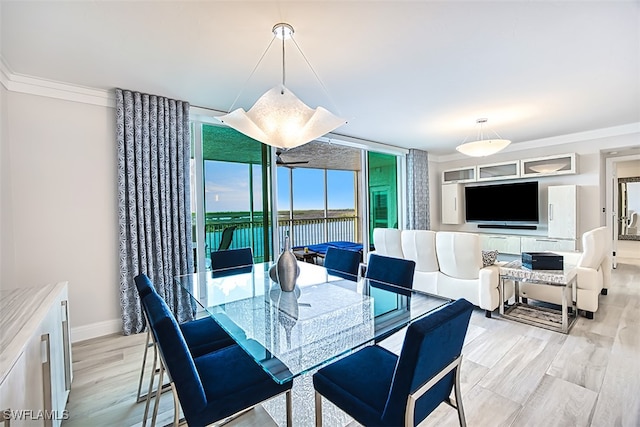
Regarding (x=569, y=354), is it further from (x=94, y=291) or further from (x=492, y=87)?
(x=94, y=291)

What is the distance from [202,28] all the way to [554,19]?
7.56ft

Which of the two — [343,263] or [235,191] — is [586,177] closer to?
[343,263]

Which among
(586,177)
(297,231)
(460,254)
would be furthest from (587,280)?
(297,231)

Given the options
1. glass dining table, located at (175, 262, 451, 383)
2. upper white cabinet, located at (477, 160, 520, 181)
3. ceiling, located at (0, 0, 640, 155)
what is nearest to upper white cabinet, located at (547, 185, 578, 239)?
upper white cabinet, located at (477, 160, 520, 181)

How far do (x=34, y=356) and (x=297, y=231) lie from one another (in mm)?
5710

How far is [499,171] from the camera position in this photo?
566 centimetres

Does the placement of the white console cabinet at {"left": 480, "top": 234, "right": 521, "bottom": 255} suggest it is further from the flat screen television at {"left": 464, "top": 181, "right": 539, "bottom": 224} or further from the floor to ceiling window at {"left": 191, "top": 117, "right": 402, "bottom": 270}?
the floor to ceiling window at {"left": 191, "top": 117, "right": 402, "bottom": 270}

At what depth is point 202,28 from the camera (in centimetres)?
186

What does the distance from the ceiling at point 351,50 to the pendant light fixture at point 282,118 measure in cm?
31

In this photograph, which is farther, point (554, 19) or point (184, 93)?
point (184, 93)

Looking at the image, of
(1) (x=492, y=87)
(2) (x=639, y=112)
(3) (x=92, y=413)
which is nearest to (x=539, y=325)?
(1) (x=492, y=87)

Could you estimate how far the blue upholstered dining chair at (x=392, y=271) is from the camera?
7.28 feet

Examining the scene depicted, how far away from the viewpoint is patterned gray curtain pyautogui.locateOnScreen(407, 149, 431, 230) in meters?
5.93

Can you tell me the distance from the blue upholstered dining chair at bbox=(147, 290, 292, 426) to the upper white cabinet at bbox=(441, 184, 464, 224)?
5.89m
